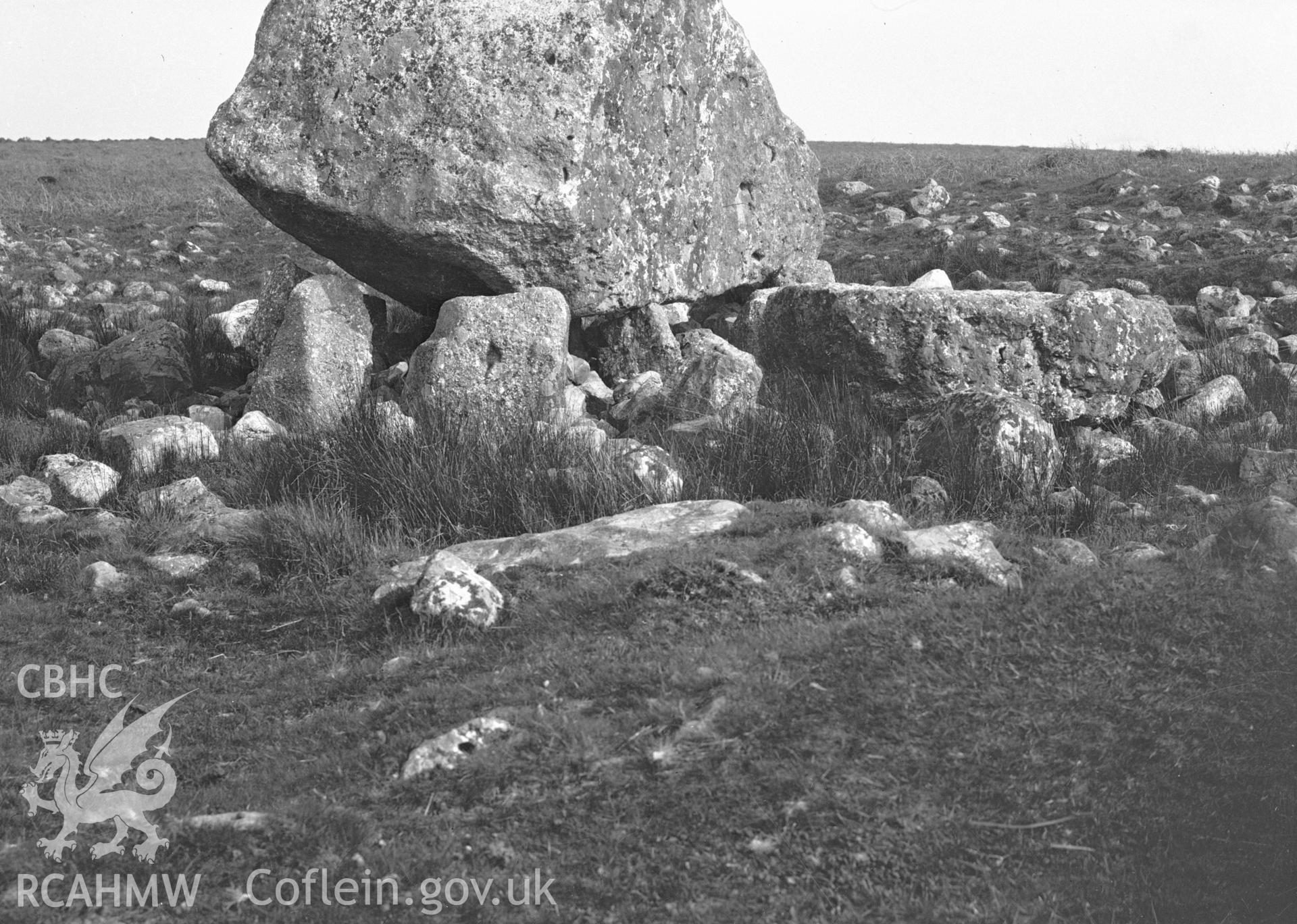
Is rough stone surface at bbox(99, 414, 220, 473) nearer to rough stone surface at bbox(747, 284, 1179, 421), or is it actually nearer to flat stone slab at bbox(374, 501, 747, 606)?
flat stone slab at bbox(374, 501, 747, 606)

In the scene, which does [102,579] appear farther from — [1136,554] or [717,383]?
[1136,554]

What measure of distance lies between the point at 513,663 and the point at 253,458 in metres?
4.38

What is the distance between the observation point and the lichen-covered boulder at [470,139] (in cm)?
998

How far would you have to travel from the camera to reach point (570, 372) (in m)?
11.0

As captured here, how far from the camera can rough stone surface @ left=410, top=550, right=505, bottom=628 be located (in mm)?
5738

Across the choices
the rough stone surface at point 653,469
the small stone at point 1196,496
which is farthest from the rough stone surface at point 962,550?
the rough stone surface at point 653,469

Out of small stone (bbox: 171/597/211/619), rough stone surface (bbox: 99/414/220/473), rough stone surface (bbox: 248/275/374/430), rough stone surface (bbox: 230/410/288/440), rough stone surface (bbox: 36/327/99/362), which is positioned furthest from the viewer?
rough stone surface (bbox: 36/327/99/362)

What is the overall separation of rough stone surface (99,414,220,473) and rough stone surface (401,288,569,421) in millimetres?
1559

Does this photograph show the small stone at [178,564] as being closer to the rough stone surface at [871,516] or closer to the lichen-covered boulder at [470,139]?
the rough stone surface at [871,516]

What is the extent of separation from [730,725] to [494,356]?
243 inches

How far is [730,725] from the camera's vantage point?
14.5ft

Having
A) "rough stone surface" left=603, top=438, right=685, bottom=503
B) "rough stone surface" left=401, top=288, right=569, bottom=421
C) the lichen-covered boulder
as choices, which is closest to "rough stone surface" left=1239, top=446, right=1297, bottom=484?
"rough stone surface" left=603, top=438, right=685, bottom=503

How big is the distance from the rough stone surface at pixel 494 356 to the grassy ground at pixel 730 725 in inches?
110

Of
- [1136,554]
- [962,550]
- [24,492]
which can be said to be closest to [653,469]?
[962,550]
